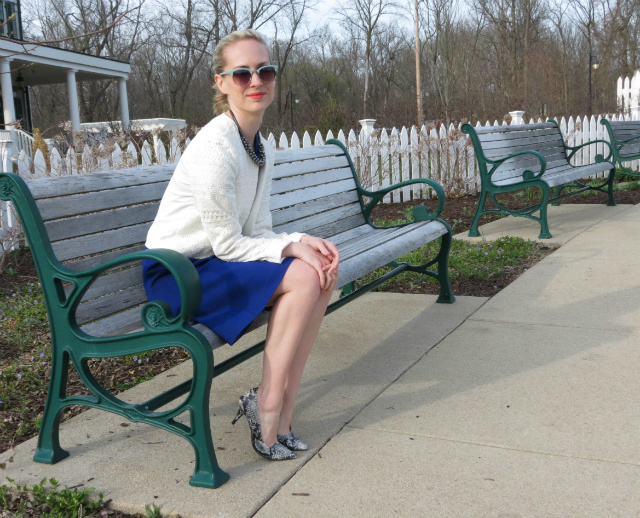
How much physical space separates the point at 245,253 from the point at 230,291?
0.15m

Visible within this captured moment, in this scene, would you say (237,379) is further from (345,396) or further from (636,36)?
(636,36)

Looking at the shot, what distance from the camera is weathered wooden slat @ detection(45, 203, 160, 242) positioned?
2.62m

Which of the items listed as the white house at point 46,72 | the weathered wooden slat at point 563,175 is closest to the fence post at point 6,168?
the weathered wooden slat at point 563,175

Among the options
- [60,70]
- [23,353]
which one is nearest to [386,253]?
[23,353]

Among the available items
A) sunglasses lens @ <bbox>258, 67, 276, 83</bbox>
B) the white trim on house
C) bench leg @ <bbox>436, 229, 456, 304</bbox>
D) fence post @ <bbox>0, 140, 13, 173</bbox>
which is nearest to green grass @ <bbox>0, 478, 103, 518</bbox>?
sunglasses lens @ <bbox>258, 67, 276, 83</bbox>

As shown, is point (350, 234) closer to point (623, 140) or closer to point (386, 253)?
Result: point (386, 253)

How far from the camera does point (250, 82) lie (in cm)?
273

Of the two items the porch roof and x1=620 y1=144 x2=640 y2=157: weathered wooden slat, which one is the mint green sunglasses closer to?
x1=620 y1=144 x2=640 y2=157: weathered wooden slat

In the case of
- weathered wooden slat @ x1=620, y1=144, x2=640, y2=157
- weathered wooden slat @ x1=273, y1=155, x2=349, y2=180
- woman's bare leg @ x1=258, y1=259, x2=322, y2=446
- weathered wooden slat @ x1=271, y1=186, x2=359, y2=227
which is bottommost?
woman's bare leg @ x1=258, y1=259, x2=322, y2=446

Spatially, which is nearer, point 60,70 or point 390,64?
point 60,70

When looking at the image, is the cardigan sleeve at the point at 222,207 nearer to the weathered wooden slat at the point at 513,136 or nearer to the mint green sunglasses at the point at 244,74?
the mint green sunglasses at the point at 244,74

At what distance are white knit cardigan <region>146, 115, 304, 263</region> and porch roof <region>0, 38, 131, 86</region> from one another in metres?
17.7

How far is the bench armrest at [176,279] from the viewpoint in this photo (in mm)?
2242

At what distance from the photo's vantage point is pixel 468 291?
4984 millimetres
